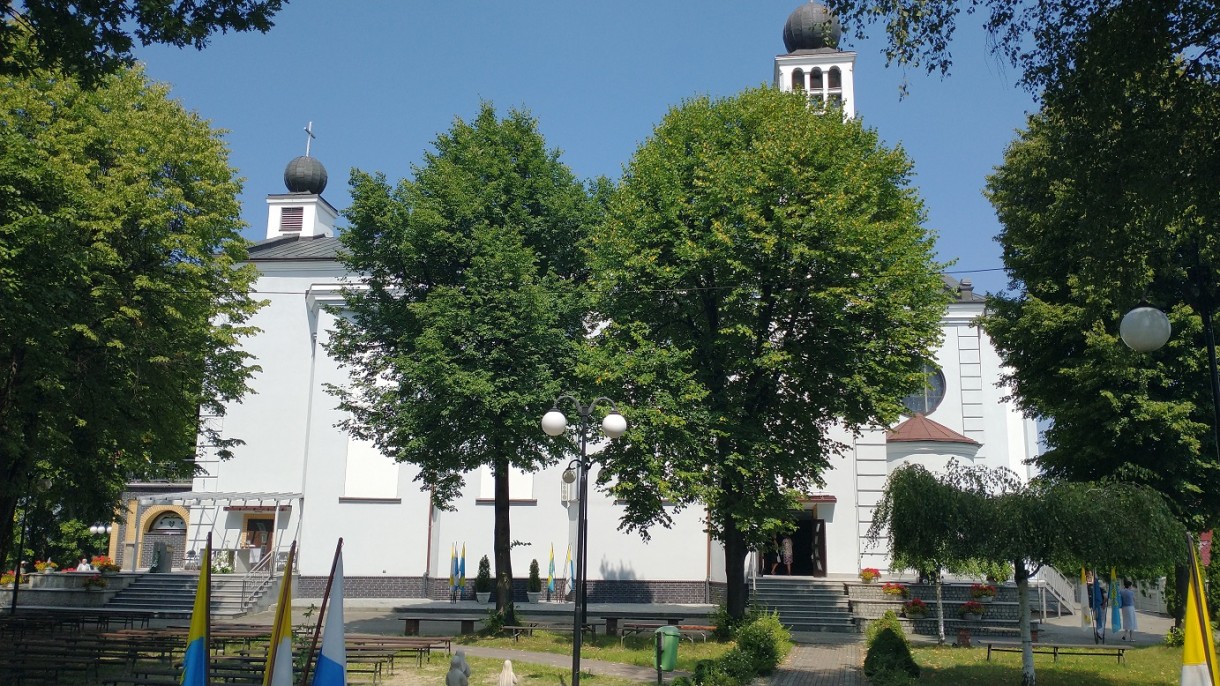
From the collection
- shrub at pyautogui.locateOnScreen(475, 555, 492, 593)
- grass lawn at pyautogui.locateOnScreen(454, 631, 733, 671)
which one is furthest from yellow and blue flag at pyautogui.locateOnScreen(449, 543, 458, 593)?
grass lawn at pyautogui.locateOnScreen(454, 631, 733, 671)

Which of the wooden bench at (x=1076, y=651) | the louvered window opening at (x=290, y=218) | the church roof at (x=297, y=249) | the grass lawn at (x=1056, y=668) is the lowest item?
the grass lawn at (x=1056, y=668)

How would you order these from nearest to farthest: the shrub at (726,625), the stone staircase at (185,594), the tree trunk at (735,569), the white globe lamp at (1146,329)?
the white globe lamp at (1146,329), the shrub at (726,625), the tree trunk at (735,569), the stone staircase at (185,594)

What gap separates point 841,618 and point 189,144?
21.0m

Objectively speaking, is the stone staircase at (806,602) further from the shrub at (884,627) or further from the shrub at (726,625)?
the shrub at (884,627)

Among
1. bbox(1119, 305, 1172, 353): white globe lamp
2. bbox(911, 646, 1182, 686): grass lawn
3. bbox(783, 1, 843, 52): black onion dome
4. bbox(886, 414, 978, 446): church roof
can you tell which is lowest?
bbox(911, 646, 1182, 686): grass lawn

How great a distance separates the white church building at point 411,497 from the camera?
31.2 m

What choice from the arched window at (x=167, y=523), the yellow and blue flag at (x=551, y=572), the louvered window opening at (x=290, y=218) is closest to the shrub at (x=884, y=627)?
the yellow and blue flag at (x=551, y=572)

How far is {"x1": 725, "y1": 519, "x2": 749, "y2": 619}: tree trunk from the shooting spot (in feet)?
70.9

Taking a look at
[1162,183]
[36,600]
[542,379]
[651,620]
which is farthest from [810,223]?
[36,600]

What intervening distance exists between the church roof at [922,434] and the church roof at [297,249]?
23093 millimetres

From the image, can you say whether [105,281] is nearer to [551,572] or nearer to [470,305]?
[470,305]

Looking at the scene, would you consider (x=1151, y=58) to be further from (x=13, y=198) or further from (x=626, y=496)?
(x=13, y=198)

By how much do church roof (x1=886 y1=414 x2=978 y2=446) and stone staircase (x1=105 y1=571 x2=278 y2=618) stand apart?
22.0m

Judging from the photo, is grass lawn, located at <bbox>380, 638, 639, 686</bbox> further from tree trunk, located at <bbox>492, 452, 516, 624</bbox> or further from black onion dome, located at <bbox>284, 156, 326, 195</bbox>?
black onion dome, located at <bbox>284, 156, 326, 195</bbox>
